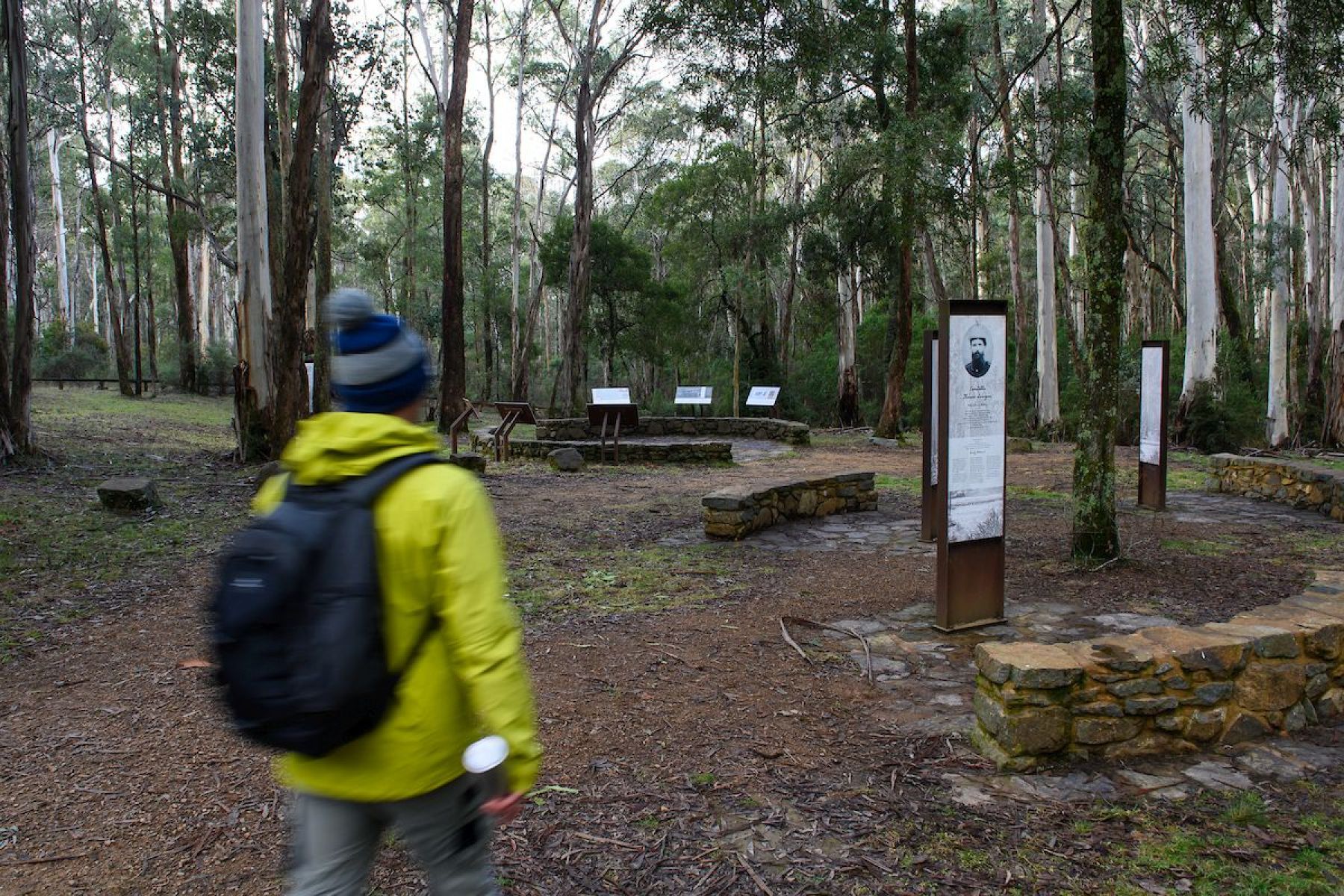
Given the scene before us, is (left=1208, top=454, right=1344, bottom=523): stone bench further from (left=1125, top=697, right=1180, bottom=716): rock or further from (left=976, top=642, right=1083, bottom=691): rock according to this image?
(left=976, top=642, right=1083, bottom=691): rock

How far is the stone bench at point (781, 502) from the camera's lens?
27.7 feet

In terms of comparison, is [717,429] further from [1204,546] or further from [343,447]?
[343,447]

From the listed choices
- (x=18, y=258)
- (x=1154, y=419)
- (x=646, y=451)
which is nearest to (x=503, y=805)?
(x=1154, y=419)

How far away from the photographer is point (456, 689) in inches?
68.8

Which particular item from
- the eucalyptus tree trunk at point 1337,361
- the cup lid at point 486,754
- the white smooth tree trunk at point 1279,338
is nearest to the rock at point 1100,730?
the cup lid at point 486,754

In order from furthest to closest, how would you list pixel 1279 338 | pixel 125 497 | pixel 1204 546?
1. pixel 1279 338
2. pixel 125 497
3. pixel 1204 546

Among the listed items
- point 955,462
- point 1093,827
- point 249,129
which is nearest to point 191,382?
point 249,129

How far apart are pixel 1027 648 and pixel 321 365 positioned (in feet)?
52.1

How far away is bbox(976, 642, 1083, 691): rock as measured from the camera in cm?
364

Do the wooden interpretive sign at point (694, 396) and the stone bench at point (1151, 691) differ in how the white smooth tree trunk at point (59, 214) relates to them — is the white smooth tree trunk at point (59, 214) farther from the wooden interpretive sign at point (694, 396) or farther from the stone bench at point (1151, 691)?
the stone bench at point (1151, 691)

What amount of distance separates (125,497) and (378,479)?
8625mm

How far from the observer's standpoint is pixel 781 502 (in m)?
9.34

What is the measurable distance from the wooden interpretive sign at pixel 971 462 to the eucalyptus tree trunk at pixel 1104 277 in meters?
1.59

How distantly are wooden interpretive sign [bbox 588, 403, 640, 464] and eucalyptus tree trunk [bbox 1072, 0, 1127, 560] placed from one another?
9130mm
